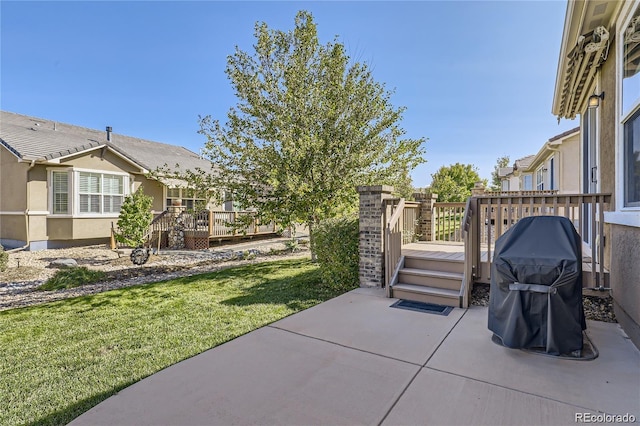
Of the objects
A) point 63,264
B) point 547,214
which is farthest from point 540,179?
point 63,264

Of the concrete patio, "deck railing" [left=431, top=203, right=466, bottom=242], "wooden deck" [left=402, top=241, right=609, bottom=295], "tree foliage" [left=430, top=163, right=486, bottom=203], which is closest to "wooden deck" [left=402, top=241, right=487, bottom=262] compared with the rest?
"wooden deck" [left=402, top=241, right=609, bottom=295]

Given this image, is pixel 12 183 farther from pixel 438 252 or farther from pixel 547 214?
pixel 547 214

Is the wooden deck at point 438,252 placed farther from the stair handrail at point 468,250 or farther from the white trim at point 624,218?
the white trim at point 624,218

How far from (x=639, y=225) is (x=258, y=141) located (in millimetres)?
7404

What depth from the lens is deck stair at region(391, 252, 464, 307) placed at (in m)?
5.07

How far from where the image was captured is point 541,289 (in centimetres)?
315

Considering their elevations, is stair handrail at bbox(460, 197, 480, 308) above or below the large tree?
below

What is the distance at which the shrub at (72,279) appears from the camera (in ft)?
23.4

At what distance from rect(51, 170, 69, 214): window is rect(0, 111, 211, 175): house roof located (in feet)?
2.44

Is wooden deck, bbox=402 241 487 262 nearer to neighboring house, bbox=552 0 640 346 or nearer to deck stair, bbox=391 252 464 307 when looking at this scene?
deck stair, bbox=391 252 464 307

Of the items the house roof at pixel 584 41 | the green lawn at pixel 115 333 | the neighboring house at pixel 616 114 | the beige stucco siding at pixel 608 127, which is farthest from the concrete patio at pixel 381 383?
the house roof at pixel 584 41

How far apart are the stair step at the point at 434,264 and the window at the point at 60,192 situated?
12756 mm

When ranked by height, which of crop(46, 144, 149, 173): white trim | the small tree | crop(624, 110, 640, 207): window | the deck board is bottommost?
the deck board

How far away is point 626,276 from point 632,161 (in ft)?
4.16
